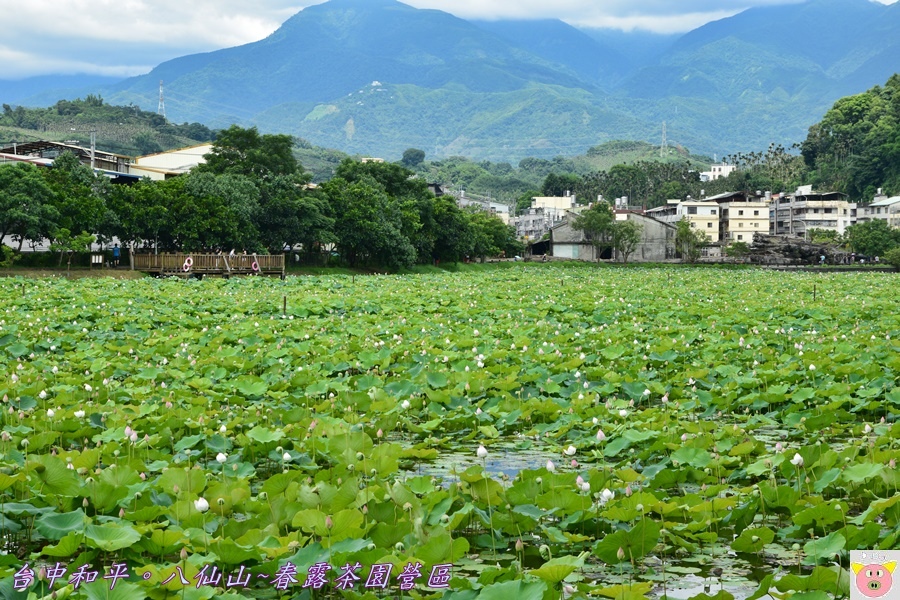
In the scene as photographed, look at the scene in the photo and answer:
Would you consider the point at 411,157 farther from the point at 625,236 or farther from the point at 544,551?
the point at 544,551

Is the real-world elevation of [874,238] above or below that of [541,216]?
below

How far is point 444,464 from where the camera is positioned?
655 centimetres

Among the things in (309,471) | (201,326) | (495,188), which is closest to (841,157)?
(495,188)

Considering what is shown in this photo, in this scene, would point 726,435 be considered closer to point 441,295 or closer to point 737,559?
point 737,559

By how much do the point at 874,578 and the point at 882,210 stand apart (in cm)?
8768

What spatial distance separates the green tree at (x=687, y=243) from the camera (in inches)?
2985

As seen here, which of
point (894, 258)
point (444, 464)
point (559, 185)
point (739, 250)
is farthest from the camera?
point (559, 185)

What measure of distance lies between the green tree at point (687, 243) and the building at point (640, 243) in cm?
191

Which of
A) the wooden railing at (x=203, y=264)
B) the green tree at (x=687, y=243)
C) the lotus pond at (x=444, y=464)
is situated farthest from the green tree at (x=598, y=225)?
the lotus pond at (x=444, y=464)

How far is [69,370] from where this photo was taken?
30.9 feet

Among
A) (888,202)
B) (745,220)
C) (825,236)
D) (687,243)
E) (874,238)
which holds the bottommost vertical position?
(687,243)

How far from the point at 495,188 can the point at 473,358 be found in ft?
564

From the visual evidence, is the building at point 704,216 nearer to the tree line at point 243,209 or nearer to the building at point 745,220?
the building at point 745,220

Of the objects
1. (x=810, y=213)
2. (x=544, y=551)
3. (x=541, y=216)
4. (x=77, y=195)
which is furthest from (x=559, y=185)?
(x=544, y=551)
